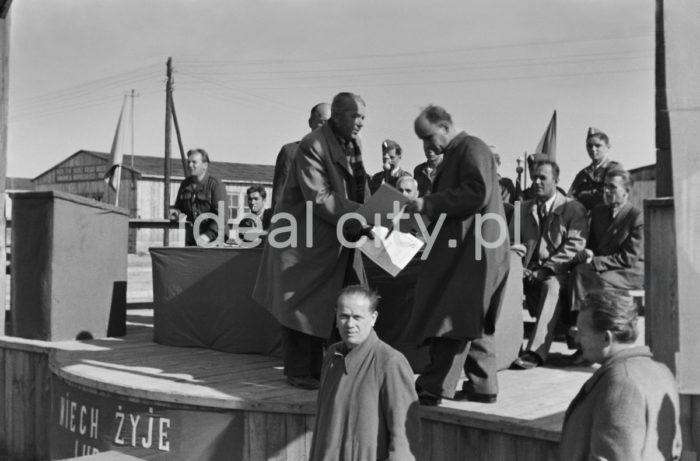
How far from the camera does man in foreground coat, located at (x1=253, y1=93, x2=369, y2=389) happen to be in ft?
17.7

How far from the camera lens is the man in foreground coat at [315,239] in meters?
5.41

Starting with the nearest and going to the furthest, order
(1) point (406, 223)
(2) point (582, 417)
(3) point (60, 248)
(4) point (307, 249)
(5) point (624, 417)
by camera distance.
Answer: (5) point (624, 417) → (2) point (582, 417) → (1) point (406, 223) → (4) point (307, 249) → (3) point (60, 248)

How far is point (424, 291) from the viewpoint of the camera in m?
4.82

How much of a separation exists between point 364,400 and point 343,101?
2.36m

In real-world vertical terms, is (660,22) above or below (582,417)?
above

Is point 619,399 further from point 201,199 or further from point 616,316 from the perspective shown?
point 201,199

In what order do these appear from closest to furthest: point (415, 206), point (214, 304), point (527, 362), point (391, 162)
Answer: point (415, 206), point (527, 362), point (214, 304), point (391, 162)

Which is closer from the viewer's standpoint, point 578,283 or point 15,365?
point 578,283

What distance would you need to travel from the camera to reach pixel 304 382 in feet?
18.2

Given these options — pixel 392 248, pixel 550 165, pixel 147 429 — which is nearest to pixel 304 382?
pixel 147 429

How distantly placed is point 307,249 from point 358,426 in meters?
2.15

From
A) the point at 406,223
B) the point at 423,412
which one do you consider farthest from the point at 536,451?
the point at 406,223

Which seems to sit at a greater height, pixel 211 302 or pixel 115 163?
pixel 115 163

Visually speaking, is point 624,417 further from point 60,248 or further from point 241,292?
point 60,248
